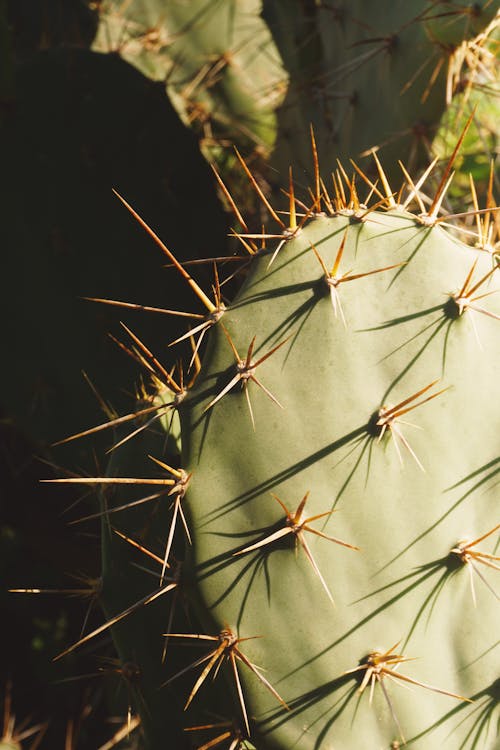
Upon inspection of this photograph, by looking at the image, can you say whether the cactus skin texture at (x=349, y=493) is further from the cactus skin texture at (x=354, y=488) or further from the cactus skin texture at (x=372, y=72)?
the cactus skin texture at (x=372, y=72)

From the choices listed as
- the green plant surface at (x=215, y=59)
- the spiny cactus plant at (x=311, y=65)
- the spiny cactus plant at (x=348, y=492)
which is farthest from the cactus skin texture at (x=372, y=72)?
the spiny cactus plant at (x=348, y=492)

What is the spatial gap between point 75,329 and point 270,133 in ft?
2.79

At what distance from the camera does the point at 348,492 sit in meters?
0.93

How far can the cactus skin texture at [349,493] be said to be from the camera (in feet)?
2.98

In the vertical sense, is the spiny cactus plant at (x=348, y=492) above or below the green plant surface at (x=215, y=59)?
below

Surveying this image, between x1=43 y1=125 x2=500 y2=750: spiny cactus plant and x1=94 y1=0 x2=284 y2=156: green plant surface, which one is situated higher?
x1=94 y1=0 x2=284 y2=156: green plant surface

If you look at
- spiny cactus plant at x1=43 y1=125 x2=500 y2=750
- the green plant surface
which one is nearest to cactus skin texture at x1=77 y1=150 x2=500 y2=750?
spiny cactus plant at x1=43 y1=125 x2=500 y2=750

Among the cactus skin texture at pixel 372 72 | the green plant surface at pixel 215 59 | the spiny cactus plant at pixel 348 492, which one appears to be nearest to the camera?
the spiny cactus plant at pixel 348 492

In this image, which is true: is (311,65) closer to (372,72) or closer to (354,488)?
(372,72)

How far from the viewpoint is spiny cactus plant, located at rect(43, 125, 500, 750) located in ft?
2.98

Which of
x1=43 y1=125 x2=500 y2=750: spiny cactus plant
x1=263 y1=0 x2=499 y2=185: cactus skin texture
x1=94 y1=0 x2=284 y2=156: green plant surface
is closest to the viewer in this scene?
x1=43 y1=125 x2=500 y2=750: spiny cactus plant

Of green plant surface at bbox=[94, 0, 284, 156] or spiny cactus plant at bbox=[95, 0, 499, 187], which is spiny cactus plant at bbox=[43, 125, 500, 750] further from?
green plant surface at bbox=[94, 0, 284, 156]

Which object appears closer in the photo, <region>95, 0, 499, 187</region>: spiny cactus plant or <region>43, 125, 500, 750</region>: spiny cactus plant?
<region>43, 125, 500, 750</region>: spiny cactus plant

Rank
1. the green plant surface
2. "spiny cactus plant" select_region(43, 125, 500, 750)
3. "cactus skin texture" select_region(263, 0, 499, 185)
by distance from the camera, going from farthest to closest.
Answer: the green plant surface < "cactus skin texture" select_region(263, 0, 499, 185) < "spiny cactus plant" select_region(43, 125, 500, 750)
